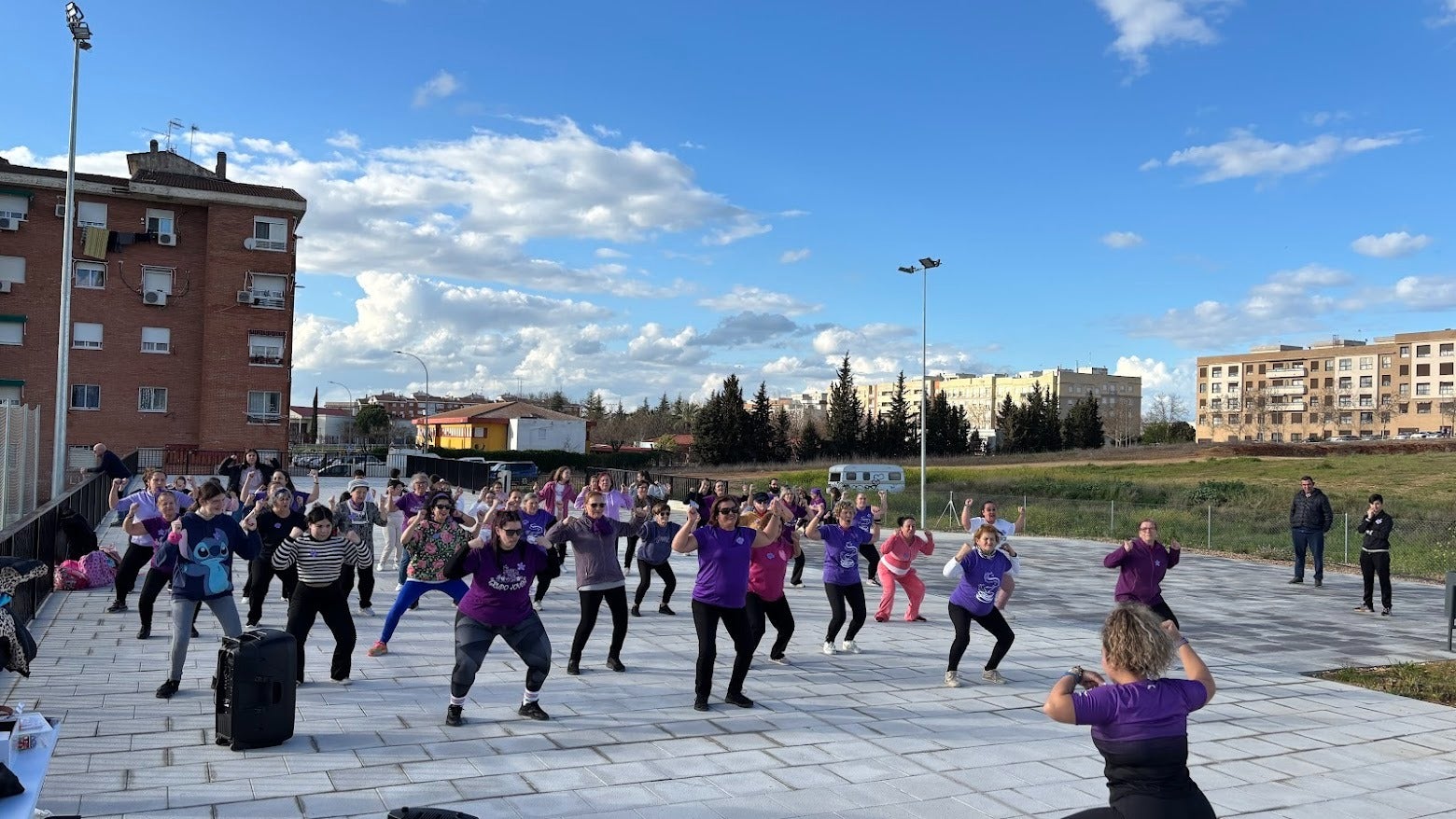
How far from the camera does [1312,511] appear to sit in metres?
18.2

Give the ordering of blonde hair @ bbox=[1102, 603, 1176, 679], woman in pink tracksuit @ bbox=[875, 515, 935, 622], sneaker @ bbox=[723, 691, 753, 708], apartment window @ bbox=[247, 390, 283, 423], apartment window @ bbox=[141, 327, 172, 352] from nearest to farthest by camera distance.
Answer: blonde hair @ bbox=[1102, 603, 1176, 679] < sneaker @ bbox=[723, 691, 753, 708] < woman in pink tracksuit @ bbox=[875, 515, 935, 622] < apartment window @ bbox=[141, 327, 172, 352] < apartment window @ bbox=[247, 390, 283, 423]

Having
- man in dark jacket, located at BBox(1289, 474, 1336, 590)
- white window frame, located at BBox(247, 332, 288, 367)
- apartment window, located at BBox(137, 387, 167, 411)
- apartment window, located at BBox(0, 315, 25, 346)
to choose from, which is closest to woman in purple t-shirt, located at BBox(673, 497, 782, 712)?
man in dark jacket, located at BBox(1289, 474, 1336, 590)

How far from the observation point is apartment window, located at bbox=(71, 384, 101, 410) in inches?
1596

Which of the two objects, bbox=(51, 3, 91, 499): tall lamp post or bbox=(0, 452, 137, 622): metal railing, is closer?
bbox=(0, 452, 137, 622): metal railing

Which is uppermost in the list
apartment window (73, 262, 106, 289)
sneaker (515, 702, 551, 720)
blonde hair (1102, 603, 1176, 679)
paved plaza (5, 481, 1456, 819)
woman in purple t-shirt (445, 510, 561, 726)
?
apartment window (73, 262, 106, 289)

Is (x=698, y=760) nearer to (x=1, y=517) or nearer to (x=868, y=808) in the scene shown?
(x=868, y=808)

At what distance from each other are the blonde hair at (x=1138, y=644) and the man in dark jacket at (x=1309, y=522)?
15.7m

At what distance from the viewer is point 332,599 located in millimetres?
8828

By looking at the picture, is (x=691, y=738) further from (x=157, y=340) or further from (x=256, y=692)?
(x=157, y=340)

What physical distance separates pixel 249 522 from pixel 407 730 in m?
3.51

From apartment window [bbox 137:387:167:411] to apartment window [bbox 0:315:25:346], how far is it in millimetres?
4661

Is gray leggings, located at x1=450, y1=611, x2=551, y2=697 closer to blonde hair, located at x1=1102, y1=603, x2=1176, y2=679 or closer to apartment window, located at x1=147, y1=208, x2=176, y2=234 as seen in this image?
blonde hair, located at x1=1102, y1=603, x2=1176, y2=679

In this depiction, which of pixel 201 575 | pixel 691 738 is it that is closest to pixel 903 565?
pixel 691 738

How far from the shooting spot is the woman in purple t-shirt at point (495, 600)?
25.0 ft
